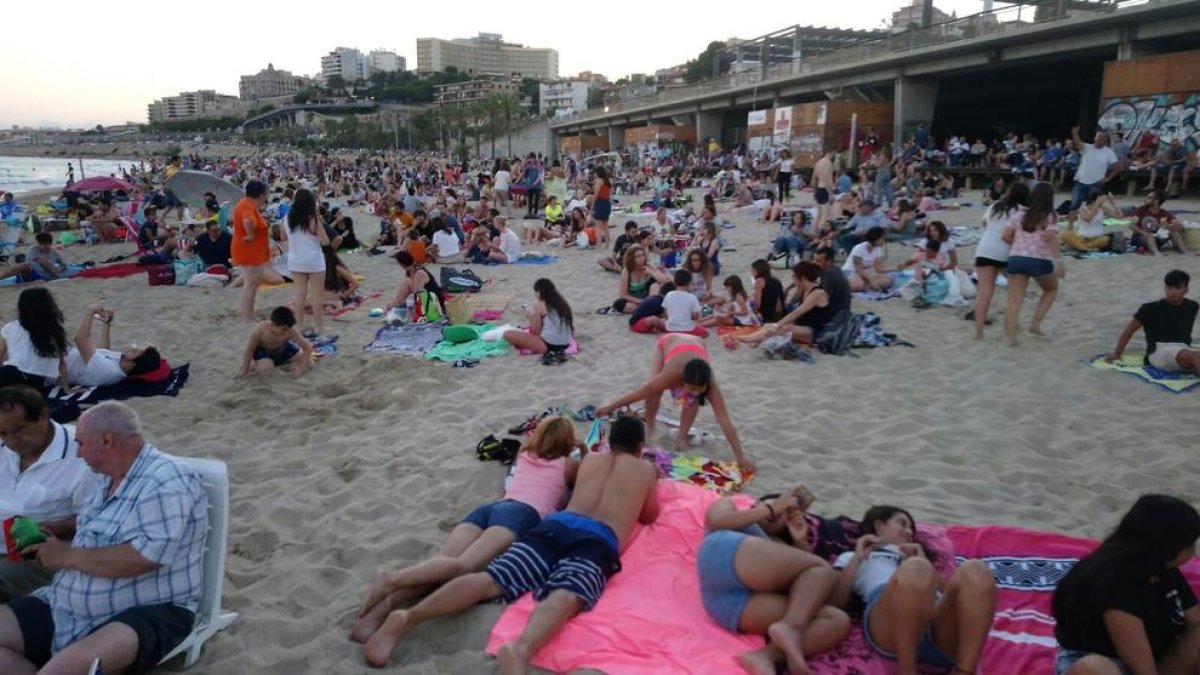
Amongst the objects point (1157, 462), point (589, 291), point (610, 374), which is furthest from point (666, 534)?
point (589, 291)

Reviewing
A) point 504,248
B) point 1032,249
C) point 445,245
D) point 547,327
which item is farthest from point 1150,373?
point 445,245

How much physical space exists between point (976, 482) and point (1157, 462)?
121 cm

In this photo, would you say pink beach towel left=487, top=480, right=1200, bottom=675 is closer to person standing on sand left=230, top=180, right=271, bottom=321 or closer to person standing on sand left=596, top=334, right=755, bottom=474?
person standing on sand left=596, top=334, right=755, bottom=474

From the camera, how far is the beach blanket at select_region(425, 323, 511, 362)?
7.04 metres

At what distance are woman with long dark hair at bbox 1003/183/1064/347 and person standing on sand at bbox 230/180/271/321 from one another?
7940 mm

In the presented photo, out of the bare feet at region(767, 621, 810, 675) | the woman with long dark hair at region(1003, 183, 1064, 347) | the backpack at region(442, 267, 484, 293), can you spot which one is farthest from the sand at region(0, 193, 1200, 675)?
the backpack at region(442, 267, 484, 293)

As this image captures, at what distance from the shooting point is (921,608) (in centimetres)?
264

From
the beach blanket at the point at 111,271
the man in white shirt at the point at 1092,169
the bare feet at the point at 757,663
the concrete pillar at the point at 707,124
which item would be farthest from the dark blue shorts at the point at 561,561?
the concrete pillar at the point at 707,124

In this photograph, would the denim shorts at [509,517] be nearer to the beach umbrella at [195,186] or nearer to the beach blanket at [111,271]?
the beach blanket at [111,271]

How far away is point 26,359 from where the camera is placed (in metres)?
5.52

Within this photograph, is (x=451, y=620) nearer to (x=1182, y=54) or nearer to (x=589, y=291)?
(x=589, y=291)

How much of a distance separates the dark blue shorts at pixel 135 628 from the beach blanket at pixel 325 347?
176 inches

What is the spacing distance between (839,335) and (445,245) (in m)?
7.60

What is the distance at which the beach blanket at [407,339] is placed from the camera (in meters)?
7.33
